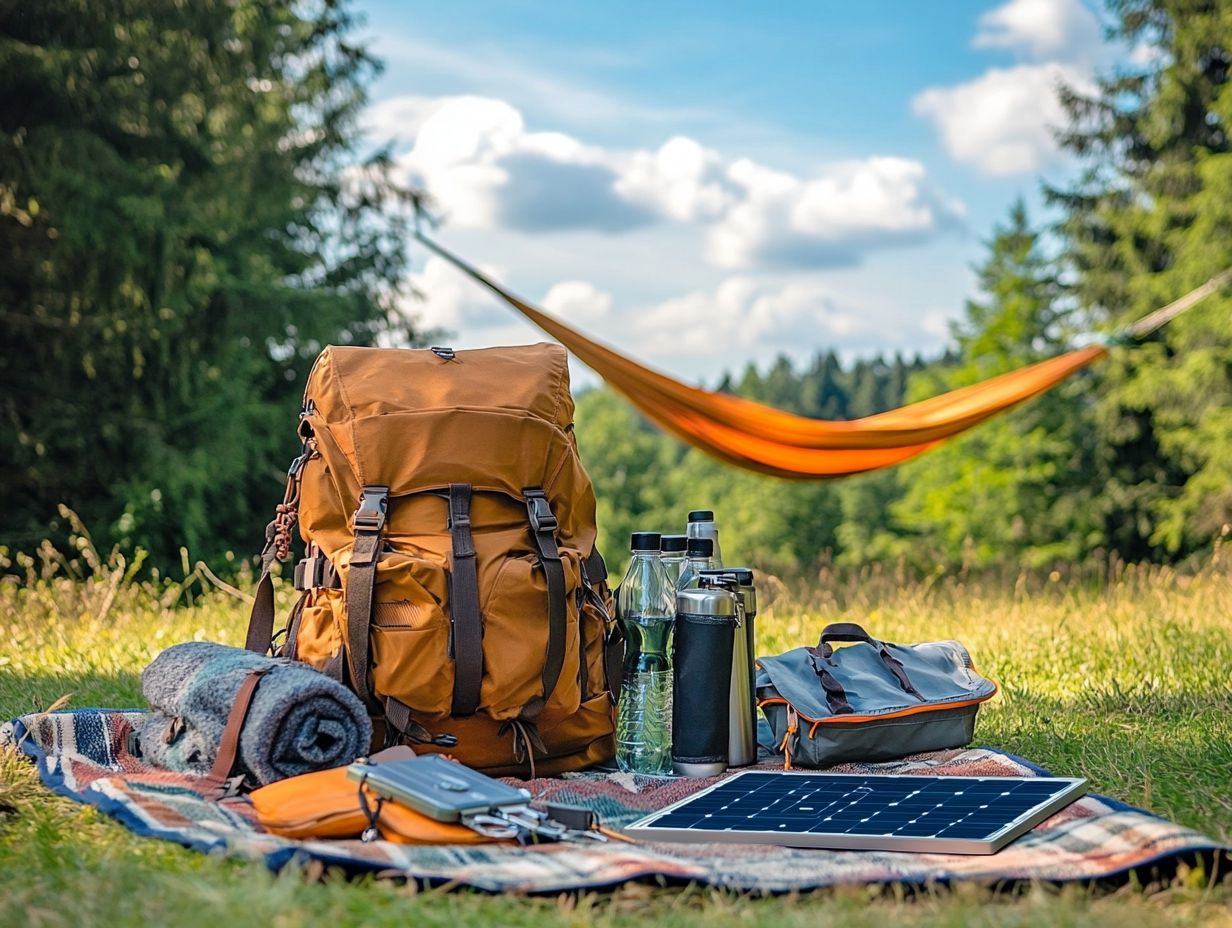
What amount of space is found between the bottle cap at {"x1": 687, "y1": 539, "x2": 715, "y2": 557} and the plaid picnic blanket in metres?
0.53

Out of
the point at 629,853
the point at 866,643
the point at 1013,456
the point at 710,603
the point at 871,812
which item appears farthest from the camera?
the point at 1013,456

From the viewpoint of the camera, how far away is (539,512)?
2.58 m

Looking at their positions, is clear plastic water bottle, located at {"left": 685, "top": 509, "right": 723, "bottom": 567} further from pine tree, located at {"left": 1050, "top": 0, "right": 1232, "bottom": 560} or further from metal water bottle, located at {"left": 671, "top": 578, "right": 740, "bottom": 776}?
pine tree, located at {"left": 1050, "top": 0, "right": 1232, "bottom": 560}

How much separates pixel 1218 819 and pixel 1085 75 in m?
15.5

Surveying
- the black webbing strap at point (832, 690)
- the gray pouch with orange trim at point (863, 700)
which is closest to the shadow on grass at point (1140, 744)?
the gray pouch with orange trim at point (863, 700)

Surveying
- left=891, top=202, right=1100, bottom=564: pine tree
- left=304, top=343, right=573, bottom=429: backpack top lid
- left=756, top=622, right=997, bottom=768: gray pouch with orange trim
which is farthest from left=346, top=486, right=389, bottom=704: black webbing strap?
left=891, top=202, right=1100, bottom=564: pine tree

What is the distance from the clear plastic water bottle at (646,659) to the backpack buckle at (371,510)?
1.76 feet

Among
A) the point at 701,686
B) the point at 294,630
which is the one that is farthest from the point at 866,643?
the point at 294,630

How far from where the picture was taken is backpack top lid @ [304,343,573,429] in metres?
2.62

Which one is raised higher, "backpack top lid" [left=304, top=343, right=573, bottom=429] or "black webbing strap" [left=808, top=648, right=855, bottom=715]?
"backpack top lid" [left=304, top=343, right=573, bottom=429]

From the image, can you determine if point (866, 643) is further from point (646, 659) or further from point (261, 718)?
point (261, 718)

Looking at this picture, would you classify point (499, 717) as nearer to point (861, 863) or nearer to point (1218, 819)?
point (861, 863)

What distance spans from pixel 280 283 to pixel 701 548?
33.4ft

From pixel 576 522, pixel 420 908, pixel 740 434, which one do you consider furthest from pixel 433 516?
pixel 740 434
